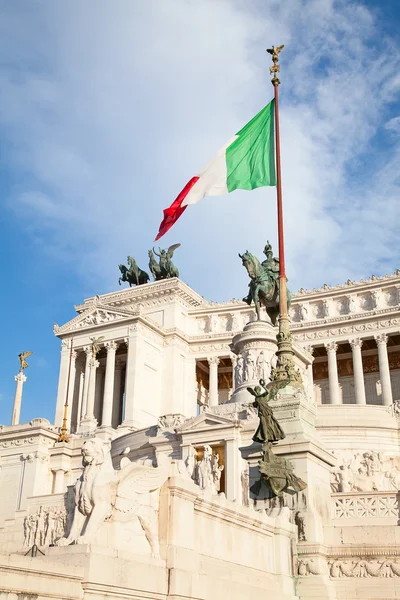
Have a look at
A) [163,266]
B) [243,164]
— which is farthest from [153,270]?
[243,164]

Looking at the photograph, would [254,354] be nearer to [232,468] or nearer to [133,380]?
[232,468]

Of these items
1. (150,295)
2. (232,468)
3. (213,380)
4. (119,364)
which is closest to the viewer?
(232,468)

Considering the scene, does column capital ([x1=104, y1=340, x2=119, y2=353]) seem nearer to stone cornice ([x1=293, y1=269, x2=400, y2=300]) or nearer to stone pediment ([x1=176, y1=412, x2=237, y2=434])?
stone cornice ([x1=293, y1=269, x2=400, y2=300])

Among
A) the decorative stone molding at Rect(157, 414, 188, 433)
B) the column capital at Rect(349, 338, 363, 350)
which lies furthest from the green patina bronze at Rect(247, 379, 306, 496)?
the column capital at Rect(349, 338, 363, 350)

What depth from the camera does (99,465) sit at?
37.5 feet

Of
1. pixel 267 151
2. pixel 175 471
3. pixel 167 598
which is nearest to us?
pixel 167 598

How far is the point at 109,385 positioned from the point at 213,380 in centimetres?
1104

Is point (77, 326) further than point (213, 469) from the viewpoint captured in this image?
Yes

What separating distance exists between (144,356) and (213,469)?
39749mm

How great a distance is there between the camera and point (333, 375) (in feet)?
232

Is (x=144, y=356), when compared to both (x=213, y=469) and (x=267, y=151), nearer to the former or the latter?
(x=213, y=469)

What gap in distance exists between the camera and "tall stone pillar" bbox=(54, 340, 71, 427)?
7338 centimetres

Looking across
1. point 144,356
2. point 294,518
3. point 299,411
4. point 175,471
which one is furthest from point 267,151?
point 144,356

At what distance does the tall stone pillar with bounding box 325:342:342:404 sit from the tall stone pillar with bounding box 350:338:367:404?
1758 mm
